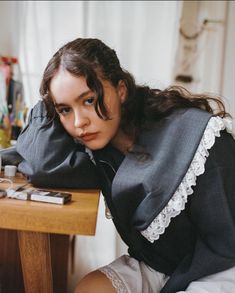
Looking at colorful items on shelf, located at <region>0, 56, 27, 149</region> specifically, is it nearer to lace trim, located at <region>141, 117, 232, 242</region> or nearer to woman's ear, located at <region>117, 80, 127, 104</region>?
woman's ear, located at <region>117, 80, 127, 104</region>

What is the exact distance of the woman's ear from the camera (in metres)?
0.80

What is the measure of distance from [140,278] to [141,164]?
298 millimetres

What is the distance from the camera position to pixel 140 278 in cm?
81

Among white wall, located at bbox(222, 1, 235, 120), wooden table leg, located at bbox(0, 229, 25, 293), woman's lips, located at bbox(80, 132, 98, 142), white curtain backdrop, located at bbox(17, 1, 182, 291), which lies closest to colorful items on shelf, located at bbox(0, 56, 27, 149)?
white curtain backdrop, located at bbox(17, 1, 182, 291)

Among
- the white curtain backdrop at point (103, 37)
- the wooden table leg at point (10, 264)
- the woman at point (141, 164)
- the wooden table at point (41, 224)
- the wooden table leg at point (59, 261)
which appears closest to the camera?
the wooden table at point (41, 224)

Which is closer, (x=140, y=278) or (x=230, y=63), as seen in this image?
(x=140, y=278)

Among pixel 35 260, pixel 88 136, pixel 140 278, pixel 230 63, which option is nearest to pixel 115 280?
pixel 140 278

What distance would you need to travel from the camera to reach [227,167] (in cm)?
71

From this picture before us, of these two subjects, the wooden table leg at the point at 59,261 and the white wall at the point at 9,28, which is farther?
the white wall at the point at 9,28

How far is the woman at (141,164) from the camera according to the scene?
69 cm

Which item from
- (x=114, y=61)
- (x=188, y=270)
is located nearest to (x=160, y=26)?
(x=114, y=61)

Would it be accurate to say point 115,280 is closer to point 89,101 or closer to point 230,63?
point 89,101

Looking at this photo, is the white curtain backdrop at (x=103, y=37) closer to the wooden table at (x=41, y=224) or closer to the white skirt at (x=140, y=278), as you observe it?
the white skirt at (x=140, y=278)

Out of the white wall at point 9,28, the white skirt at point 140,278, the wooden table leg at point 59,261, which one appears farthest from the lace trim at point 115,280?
the white wall at point 9,28
